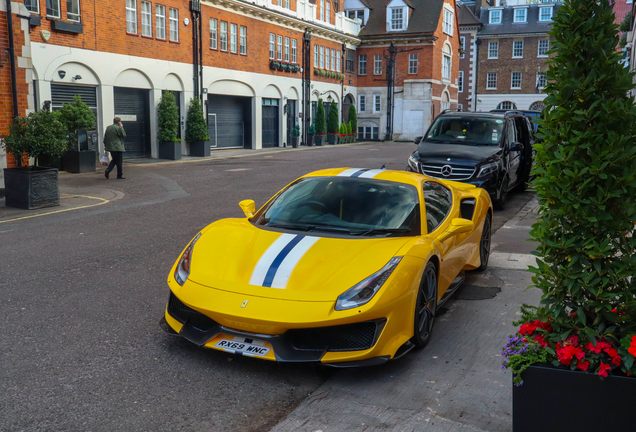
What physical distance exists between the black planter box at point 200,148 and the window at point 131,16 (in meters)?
5.37

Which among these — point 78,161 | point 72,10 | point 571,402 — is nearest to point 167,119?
point 72,10

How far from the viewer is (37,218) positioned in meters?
11.2

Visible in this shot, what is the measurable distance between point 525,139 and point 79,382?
13.1m

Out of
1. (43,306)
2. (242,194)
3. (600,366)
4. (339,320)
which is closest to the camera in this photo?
(600,366)

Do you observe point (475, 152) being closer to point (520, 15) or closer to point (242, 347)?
point (242, 347)

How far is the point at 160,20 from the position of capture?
26859mm

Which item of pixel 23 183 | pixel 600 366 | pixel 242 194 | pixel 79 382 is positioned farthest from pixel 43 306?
pixel 242 194

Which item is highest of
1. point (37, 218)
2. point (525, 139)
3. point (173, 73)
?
point (173, 73)

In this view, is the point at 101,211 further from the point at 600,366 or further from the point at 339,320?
the point at 600,366

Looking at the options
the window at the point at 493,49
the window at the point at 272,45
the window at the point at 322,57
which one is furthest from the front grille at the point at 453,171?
the window at the point at 493,49

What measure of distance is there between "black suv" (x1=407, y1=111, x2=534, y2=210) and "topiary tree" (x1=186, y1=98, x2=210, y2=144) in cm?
1552

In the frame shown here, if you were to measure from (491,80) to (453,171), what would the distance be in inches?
2247

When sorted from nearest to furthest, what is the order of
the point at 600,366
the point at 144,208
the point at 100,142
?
1. the point at 600,366
2. the point at 144,208
3. the point at 100,142

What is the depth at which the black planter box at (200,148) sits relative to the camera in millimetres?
27625
